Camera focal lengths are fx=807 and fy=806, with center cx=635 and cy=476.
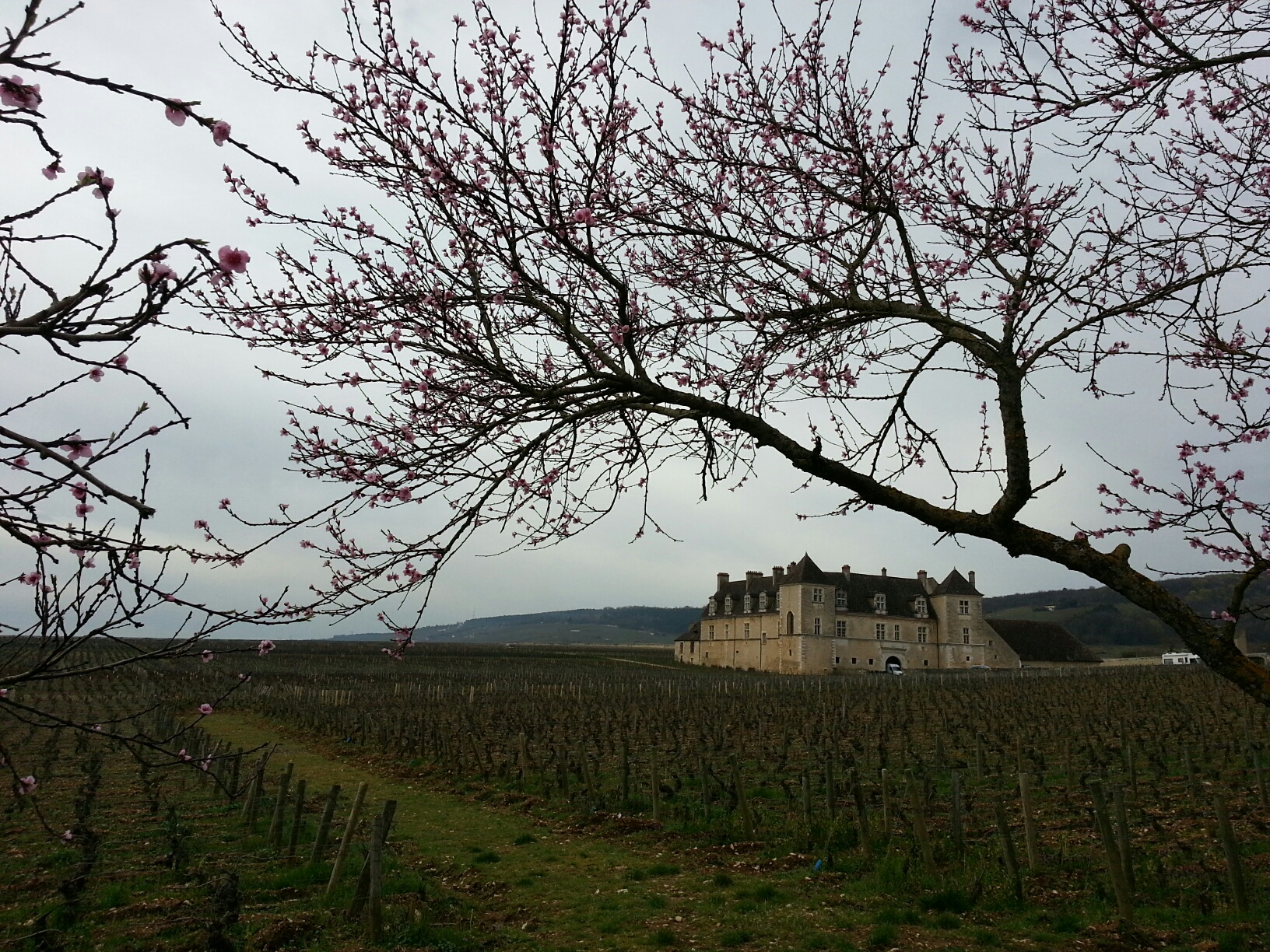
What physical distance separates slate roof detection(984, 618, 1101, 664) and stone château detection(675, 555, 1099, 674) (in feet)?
0.61

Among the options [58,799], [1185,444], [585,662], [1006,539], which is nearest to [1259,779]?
[1185,444]

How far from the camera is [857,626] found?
62.5 metres

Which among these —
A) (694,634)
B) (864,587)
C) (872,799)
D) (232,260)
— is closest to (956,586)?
(864,587)

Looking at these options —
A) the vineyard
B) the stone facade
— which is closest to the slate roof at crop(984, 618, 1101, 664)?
the stone facade

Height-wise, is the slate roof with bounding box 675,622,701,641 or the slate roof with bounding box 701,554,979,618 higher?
the slate roof with bounding box 701,554,979,618

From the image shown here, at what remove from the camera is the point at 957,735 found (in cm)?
1930

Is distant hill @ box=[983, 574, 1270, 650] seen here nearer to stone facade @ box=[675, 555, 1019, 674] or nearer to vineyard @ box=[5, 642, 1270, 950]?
stone facade @ box=[675, 555, 1019, 674]

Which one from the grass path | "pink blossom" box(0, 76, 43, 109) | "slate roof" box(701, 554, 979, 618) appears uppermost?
"slate roof" box(701, 554, 979, 618)

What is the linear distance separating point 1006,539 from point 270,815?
437 inches

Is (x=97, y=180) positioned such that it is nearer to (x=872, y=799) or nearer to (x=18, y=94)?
(x=18, y=94)

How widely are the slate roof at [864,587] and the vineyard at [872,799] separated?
33157 mm

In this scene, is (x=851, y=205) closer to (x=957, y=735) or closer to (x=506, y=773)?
(x=506, y=773)

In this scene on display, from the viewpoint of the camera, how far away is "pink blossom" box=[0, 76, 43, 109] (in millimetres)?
2289

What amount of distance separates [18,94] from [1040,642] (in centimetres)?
7653
